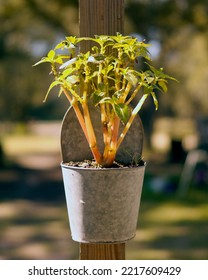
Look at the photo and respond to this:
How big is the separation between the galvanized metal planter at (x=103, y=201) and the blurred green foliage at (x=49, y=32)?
26.2ft

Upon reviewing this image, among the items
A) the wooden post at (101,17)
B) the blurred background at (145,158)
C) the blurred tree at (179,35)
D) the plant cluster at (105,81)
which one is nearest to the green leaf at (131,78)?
the plant cluster at (105,81)

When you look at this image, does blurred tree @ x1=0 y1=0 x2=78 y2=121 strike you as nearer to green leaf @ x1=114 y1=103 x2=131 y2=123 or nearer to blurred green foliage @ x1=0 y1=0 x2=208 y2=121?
blurred green foliage @ x1=0 y1=0 x2=208 y2=121

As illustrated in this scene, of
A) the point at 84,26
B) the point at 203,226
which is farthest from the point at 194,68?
the point at 84,26

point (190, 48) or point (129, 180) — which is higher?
point (190, 48)

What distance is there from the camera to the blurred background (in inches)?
266

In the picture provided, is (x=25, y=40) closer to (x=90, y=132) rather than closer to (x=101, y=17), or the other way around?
(x=101, y=17)

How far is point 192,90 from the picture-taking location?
14.0 meters

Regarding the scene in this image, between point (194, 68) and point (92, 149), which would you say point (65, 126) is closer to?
point (92, 149)

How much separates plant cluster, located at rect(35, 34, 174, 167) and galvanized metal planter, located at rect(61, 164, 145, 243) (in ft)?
0.13

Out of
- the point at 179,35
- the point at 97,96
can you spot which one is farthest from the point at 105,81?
the point at 179,35

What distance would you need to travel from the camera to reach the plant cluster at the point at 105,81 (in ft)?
3.19

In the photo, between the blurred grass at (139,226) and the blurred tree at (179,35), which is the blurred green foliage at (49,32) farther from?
the blurred grass at (139,226)

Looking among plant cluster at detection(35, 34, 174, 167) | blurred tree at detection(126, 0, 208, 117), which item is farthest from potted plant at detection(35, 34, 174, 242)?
blurred tree at detection(126, 0, 208, 117)

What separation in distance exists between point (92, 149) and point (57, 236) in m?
6.04
